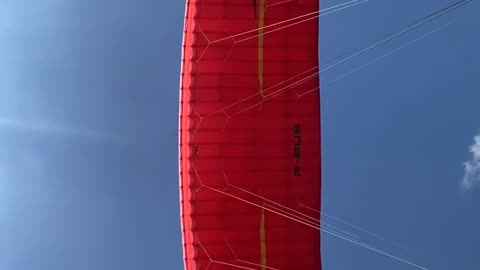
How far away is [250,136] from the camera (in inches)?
495

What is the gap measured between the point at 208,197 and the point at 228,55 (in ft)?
8.77

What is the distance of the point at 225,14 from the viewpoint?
1250cm

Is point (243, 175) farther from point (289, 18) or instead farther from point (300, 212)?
point (289, 18)

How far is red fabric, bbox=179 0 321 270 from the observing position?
40.6ft

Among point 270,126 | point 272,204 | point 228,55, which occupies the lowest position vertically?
point 272,204

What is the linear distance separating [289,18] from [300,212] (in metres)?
3.69

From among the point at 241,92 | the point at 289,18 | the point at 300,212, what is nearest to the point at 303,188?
the point at 300,212

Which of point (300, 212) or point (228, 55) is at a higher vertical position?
point (228, 55)

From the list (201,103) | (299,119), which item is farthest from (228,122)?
(299,119)

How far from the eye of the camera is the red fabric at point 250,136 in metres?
12.4

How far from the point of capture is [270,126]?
12.7 m

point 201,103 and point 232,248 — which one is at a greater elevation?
point 201,103

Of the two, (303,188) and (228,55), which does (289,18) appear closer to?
(228,55)

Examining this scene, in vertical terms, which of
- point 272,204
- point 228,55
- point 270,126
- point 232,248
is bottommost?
point 232,248
